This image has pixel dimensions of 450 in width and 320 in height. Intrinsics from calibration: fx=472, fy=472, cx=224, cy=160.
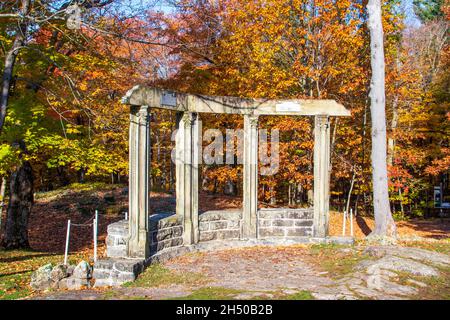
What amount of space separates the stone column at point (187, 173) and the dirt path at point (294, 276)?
0.76m

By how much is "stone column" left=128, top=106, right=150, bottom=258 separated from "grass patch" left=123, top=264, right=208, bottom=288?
0.49 metres

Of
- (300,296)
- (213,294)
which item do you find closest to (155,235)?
(213,294)

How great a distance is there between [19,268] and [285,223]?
263 inches

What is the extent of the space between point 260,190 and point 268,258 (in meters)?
14.7

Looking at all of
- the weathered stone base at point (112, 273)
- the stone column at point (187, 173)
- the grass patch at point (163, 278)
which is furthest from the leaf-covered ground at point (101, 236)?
the stone column at point (187, 173)

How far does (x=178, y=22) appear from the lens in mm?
21812

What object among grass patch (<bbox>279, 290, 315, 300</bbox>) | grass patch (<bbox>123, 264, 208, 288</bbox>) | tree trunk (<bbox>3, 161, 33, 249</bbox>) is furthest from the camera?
tree trunk (<bbox>3, 161, 33, 249</bbox>)

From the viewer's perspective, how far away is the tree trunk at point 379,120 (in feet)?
44.3

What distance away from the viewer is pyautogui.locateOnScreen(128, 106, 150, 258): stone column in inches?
A: 378

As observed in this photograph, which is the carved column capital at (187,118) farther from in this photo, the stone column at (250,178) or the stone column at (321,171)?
the stone column at (321,171)

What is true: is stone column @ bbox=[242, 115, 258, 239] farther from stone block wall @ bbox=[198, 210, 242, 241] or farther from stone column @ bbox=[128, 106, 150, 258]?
stone column @ bbox=[128, 106, 150, 258]

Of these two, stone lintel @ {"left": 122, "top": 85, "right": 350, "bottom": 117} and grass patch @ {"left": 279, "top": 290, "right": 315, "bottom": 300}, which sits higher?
stone lintel @ {"left": 122, "top": 85, "right": 350, "bottom": 117}

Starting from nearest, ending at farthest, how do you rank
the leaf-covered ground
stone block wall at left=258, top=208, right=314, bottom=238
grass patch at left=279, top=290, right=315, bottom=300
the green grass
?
grass patch at left=279, top=290, right=315, bottom=300 → the leaf-covered ground → stone block wall at left=258, top=208, right=314, bottom=238 → the green grass

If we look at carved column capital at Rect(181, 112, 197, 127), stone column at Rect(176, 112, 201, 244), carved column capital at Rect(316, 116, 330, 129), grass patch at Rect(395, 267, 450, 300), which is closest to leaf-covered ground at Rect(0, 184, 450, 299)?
stone column at Rect(176, 112, 201, 244)
